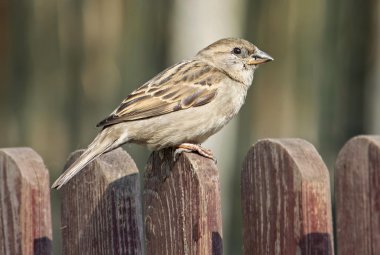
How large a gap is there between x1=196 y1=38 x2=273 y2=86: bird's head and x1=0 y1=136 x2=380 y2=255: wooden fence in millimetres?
1621

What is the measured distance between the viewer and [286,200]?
266cm

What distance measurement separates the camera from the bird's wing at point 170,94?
14.1 ft

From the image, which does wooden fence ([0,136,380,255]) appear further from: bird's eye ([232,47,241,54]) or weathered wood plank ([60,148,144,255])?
bird's eye ([232,47,241,54])

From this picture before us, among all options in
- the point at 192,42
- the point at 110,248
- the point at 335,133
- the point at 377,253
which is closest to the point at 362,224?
the point at 377,253

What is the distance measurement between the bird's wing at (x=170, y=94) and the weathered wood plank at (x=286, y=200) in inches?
59.2

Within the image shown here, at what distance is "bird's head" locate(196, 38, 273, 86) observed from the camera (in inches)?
195

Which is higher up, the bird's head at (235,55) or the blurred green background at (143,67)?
the bird's head at (235,55)

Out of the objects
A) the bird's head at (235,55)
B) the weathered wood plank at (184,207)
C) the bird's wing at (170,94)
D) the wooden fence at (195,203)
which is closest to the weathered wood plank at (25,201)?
the wooden fence at (195,203)

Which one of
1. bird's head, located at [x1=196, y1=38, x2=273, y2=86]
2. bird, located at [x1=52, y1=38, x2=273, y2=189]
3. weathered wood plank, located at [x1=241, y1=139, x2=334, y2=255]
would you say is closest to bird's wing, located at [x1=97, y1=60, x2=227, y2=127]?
bird, located at [x1=52, y1=38, x2=273, y2=189]

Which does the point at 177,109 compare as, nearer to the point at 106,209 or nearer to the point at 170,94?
the point at 170,94

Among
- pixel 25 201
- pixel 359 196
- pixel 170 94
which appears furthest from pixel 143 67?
pixel 359 196

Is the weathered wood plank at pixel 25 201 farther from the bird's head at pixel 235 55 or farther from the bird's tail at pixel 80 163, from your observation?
the bird's head at pixel 235 55

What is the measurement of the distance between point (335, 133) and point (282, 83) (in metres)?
0.65

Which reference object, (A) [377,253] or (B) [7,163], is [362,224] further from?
(B) [7,163]
